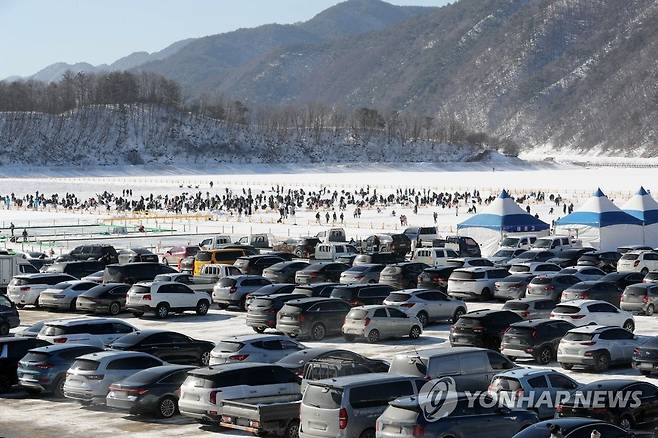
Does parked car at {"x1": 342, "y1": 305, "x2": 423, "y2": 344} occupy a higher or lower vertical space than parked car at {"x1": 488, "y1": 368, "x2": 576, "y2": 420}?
lower

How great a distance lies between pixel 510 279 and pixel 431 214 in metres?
51.8

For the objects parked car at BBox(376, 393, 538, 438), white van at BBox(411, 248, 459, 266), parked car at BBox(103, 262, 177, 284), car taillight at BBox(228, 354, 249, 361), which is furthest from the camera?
white van at BBox(411, 248, 459, 266)

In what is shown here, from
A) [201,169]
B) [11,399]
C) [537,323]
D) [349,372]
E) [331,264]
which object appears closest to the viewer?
[349,372]

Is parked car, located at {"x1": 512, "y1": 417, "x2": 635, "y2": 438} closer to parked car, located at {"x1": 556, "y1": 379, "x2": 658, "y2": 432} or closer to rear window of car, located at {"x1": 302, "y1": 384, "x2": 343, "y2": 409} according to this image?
parked car, located at {"x1": 556, "y1": 379, "x2": 658, "y2": 432}

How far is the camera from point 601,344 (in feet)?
82.2

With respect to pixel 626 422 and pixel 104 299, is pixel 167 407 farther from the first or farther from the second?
pixel 104 299

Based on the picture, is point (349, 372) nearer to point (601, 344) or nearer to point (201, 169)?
point (601, 344)

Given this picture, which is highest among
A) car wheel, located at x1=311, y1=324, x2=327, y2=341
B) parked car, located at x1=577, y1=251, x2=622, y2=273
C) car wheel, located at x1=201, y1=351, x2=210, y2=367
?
parked car, located at x1=577, y1=251, x2=622, y2=273

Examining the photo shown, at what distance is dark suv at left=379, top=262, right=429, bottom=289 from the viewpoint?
1610 inches

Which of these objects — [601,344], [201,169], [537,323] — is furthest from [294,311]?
[201,169]

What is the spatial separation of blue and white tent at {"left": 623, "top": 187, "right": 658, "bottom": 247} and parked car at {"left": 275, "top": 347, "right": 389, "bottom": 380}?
37.4 meters

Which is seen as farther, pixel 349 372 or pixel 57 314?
pixel 57 314

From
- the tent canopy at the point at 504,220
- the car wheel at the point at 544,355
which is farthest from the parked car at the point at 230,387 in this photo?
the tent canopy at the point at 504,220

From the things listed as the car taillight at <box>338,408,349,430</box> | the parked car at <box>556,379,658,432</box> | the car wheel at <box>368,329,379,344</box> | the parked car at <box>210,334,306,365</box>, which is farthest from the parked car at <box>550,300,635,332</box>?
the car taillight at <box>338,408,349,430</box>
